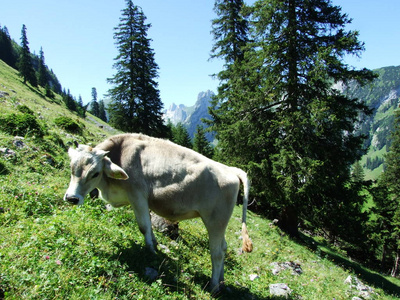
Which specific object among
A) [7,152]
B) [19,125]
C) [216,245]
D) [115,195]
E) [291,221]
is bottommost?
[291,221]

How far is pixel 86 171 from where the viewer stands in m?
3.93

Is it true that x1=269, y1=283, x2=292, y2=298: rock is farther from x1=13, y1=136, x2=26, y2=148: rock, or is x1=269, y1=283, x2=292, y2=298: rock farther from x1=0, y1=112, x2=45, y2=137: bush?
x1=0, y1=112, x2=45, y2=137: bush

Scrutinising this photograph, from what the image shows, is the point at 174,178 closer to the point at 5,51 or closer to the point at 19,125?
the point at 19,125

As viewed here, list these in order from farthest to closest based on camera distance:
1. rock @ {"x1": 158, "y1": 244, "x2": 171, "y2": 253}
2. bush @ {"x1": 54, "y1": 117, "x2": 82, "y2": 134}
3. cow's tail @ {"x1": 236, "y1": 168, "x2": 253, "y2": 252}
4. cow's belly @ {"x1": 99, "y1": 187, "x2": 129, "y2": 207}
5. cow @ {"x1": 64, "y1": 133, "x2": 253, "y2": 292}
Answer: bush @ {"x1": 54, "y1": 117, "x2": 82, "y2": 134}, rock @ {"x1": 158, "y1": 244, "x2": 171, "y2": 253}, cow's belly @ {"x1": 99, "y1": 187, "x2": 129, "y2": 207}, cow @ {"x1": 64, "y1": 133, "x2": 253, "y2": 292}, cow's tail @ {"x1": 236, "y1": 168, "x2": 253, "y2": 252}

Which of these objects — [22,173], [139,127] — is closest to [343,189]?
[22,173]

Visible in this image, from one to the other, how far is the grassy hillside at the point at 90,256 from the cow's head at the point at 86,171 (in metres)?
0.80

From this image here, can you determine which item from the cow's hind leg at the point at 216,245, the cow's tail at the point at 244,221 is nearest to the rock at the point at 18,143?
the cow's hind leg at the point at 216,245

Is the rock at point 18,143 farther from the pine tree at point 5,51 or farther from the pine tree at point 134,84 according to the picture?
the pine tree at point 5,51

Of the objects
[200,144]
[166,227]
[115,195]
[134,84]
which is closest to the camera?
[115,195]

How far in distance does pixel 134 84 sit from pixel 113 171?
23.1 metres

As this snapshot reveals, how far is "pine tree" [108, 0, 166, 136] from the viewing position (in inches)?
991

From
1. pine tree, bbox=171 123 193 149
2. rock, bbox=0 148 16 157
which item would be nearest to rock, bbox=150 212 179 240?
rock, bbox=0 148 16 157

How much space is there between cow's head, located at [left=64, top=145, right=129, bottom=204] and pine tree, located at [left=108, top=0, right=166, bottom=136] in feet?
71.0

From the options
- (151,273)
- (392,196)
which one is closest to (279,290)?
(151,273)
